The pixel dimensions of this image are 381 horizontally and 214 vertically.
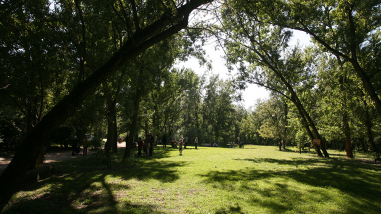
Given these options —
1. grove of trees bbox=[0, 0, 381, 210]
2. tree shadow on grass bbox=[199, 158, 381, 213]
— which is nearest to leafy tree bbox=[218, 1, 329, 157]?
grove of trees bbox=[0, 0, 381, 210]

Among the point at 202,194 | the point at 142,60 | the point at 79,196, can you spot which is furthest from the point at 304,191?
the point at 142,60

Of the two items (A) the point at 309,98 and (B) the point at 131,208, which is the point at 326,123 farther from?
(B) the point at 131,208

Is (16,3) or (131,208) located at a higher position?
(16,3)

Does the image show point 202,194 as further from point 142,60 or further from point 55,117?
point 142,60

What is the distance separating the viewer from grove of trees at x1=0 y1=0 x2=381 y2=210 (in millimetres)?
5656

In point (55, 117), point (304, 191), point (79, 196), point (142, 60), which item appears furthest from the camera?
point (142, 60)

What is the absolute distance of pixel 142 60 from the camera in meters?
11.8

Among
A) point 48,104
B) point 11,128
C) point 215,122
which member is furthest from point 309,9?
point 215,122

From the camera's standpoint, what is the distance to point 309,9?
1232 cm

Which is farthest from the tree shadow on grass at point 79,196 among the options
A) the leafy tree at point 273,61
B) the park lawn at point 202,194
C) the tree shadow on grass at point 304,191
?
the leafy tree at point 273,61

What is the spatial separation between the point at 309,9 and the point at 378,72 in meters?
6.48

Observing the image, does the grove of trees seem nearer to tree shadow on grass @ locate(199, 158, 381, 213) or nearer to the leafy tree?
the leafy tree

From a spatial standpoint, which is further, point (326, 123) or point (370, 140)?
point (326, 123)

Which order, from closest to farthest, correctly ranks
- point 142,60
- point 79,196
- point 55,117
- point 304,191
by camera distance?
1. point 55,117
2. point 79,196
3. point 304,191
4. point 142,60
